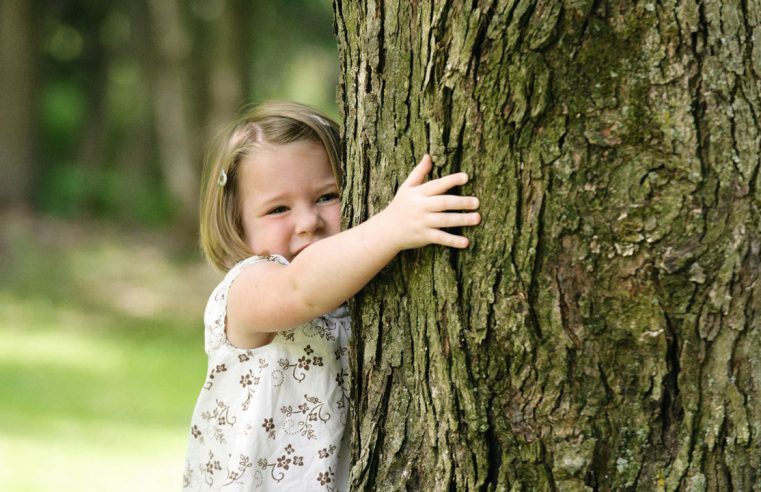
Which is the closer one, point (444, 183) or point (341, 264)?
point (444, 183)

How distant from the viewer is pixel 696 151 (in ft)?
6.35

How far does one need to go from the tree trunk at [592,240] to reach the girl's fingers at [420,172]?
0.02 meters

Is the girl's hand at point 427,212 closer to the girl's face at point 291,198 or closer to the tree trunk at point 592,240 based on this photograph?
the tree trunk at point 592,240

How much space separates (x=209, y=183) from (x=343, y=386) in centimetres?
78

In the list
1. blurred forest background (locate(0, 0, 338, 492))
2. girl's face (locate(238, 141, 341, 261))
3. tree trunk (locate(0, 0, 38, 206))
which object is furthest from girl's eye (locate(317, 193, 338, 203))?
tree trunk (locate(0, 0, 38, 206))

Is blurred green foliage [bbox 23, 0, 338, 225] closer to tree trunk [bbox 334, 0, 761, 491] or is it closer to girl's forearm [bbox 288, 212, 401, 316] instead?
girl's forearm [bbox 288, 212, 401, 316]

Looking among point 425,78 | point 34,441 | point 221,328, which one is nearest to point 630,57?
point 425,78

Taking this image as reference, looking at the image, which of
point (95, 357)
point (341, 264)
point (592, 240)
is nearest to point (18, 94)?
point (95, 357)

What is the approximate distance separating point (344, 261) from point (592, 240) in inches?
23.0

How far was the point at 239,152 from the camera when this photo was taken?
9.30 ft

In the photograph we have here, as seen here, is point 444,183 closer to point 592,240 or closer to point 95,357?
point 592,240

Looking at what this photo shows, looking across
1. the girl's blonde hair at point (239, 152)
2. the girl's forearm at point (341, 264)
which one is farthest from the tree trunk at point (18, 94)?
the girl's forearm at point (341, 264)

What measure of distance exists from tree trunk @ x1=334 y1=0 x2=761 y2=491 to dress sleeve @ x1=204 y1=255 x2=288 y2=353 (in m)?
0.61

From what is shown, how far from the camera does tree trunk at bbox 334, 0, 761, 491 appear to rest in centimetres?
194
